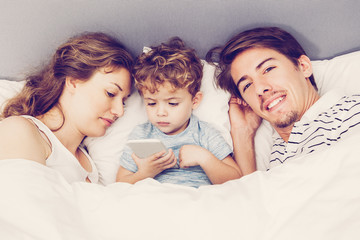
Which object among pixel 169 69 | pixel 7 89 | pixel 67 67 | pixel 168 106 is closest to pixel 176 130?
pixel 168 106

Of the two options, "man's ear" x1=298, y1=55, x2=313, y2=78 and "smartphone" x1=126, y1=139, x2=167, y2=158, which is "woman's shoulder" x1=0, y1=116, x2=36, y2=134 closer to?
"smartphone" x1=126, y1=139, x2=167, y2=158

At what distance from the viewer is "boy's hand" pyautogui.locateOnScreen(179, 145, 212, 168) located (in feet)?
3.84

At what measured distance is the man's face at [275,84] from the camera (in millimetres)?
1156

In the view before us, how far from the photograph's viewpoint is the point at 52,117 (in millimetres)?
1218

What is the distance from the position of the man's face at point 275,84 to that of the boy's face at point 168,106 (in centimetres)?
24

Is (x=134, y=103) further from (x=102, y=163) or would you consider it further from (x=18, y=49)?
(x=18, y=49)

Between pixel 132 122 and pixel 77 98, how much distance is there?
26 centimetres

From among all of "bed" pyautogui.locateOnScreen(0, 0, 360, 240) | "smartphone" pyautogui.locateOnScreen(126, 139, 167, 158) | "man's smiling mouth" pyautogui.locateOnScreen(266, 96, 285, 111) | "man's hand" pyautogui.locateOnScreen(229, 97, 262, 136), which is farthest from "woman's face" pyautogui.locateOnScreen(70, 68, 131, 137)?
"man's smiling mouth" pyautogui.locateOnScreen(266, 96, 285, 111)

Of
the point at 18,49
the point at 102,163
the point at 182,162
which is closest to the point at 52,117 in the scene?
the point at 102,163

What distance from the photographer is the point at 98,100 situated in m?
1.18

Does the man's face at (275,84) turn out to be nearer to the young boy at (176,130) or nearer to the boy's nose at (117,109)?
the young boy at (176,130)

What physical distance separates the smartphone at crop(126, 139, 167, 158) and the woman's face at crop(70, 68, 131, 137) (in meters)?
0.22

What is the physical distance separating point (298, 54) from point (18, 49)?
3.97ft

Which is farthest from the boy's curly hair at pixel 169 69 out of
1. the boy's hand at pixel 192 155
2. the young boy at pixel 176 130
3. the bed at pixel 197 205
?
the bed at pixel 197 205
